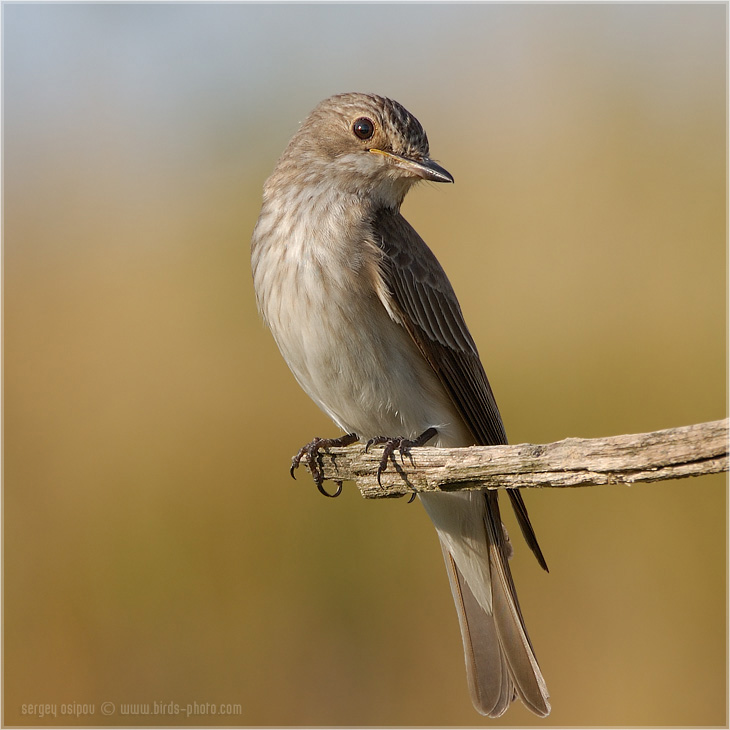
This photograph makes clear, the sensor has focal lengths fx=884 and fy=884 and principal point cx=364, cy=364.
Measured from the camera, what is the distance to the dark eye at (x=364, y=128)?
429 centimetres

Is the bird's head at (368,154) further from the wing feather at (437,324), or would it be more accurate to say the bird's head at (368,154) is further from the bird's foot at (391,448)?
the bird's foot at (391,448)

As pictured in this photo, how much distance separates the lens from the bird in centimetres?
388

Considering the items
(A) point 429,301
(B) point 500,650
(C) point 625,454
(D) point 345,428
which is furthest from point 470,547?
(C) point 625,454

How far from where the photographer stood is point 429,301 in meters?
4.16

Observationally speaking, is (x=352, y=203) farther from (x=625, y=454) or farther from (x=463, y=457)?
(x=625, y=454)

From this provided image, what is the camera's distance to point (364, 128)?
14.1ft

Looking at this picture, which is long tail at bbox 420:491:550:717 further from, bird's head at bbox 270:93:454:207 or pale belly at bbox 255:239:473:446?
bird's head at bbox 270:93:454:207

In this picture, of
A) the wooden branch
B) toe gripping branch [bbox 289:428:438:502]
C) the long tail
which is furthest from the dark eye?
the long tail

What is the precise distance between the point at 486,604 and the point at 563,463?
1950mm

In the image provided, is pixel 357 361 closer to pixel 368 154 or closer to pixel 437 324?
pixel 437 324

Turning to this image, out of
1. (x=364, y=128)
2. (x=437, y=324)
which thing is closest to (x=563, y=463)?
(x=437, y=324)

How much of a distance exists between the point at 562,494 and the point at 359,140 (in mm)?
2641

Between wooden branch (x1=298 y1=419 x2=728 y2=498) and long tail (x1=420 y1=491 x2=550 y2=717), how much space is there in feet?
3.33

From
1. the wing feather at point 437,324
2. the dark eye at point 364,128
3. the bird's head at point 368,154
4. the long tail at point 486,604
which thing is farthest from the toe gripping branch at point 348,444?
the dark eye at point 364,128
